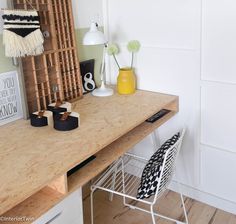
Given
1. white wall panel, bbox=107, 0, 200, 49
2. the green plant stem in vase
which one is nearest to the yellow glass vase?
the green plant stem in vase

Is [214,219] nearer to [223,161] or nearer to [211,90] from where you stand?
[223,161]

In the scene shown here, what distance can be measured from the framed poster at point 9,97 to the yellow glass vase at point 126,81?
2.44 ft

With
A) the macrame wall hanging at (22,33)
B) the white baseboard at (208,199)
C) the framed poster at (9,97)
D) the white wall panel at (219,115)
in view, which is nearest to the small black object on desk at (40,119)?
the framed poster at (9,97)

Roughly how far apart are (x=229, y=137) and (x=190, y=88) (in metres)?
0.41

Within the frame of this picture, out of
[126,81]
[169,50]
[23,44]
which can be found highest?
[23,44]

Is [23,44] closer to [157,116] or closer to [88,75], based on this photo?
[88,75]

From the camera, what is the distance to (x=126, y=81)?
2.22m

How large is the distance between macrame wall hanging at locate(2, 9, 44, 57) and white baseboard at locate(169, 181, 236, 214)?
146 centimetres

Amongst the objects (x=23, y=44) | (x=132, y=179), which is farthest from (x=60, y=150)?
(x=132, y=179)

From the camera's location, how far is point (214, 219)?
6.99ft

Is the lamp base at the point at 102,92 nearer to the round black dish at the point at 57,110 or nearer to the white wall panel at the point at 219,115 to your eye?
the round black dish at the point at 57,110

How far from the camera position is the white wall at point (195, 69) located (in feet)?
6.27

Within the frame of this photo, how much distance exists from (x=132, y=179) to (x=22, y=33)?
1405mm

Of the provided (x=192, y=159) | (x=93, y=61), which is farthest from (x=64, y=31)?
(x=192, y=159)
